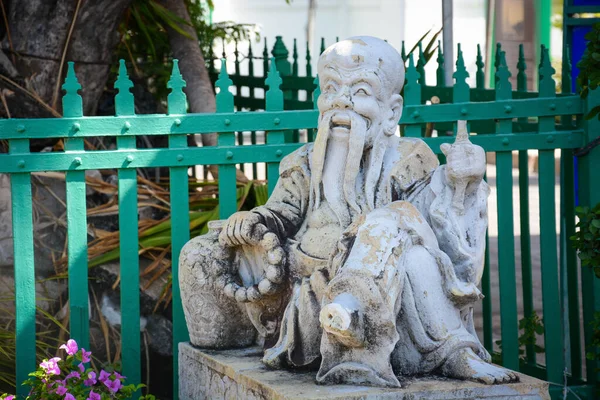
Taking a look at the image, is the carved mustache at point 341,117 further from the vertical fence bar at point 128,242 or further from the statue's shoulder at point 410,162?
the vertical fence bar at point 128,242

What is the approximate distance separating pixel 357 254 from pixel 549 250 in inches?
77.0

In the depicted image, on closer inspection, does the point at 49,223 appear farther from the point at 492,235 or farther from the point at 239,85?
the point at 492,235

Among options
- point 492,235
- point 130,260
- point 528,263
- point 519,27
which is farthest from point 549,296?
point 519,27

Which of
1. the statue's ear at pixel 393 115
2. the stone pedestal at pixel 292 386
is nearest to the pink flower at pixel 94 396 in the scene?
the stone pedestal at pixel 292 386

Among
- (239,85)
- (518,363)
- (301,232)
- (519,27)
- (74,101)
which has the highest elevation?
(519,27)

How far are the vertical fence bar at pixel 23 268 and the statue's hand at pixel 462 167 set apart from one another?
1.87 metres

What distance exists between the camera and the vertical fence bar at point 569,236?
522cm

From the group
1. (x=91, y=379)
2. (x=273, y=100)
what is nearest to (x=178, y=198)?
(x=273, y=100)

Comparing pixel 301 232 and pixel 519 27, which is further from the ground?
pixel 519 27

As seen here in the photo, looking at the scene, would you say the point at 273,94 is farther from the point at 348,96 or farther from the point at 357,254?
the point at 357,254

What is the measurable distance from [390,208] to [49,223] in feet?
8.55

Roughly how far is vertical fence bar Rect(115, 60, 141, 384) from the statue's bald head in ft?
3.72

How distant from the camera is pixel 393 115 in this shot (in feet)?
12.7

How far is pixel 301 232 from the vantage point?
3.91m
